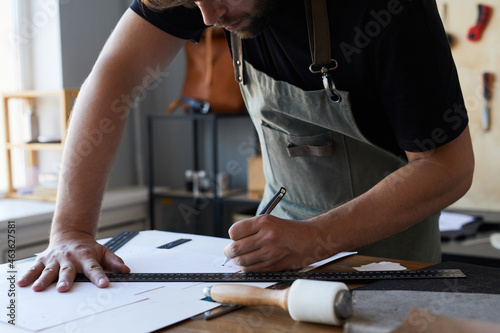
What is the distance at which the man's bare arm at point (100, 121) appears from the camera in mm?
1173

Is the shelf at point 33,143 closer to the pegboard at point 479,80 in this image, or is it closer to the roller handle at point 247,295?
the pegboard at point 479,80

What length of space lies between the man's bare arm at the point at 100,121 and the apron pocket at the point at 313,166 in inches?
12.3

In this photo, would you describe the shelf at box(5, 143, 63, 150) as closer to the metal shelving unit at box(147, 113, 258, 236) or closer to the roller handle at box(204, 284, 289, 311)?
the metal shelving unit at box(147, 113, 258, 236)

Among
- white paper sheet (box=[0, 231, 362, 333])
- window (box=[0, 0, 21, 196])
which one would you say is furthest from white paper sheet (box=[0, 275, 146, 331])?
window (box=[0, 0, 21, 196])

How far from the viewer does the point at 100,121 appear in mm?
1268

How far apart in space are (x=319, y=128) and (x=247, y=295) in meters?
0.54

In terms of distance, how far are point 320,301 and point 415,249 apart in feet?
2.19

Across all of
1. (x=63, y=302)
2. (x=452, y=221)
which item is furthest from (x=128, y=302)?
(x=452, y=221)

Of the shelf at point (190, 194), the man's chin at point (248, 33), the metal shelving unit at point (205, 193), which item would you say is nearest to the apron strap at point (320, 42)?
the man's chin at point (248, 33)

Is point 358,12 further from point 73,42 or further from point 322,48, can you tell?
point 73,42

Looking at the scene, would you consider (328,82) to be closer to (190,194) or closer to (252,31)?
(252,31)

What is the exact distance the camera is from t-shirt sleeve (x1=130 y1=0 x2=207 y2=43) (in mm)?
1281

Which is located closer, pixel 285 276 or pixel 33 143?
pixel 285 276

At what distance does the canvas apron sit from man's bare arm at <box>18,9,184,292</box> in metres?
0.21
